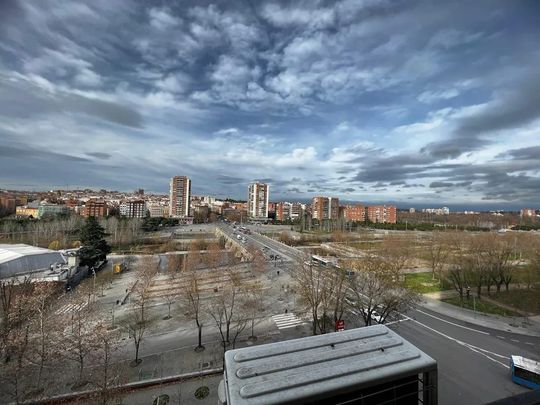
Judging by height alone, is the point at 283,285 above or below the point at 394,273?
below

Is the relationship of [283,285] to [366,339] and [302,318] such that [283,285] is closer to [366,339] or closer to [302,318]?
[302,318]

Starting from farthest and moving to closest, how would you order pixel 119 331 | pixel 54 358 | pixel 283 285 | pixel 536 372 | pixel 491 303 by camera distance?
1. pixel 283 285
2. pixel 491 303
3. pixel 119 331
4. pixel 54 358
5. pixel 536 372

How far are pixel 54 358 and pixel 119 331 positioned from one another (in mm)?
5307

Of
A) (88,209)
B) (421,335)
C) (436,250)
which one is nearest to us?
(421,335)

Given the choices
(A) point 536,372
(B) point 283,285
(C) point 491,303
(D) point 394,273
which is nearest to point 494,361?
(A) point 536,372

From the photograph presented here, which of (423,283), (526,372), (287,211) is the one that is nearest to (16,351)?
(526,372)

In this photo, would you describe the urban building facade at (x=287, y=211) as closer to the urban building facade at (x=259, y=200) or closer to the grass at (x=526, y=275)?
the urban building facade at (x=259, y=200)

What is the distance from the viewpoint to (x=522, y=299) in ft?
81.9

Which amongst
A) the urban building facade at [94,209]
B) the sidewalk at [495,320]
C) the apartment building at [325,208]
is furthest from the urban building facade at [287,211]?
the sidewalk at [495,320]

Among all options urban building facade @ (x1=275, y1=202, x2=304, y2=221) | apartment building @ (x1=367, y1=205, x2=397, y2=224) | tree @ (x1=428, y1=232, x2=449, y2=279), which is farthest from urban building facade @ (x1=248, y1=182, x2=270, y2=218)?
tree @ (x1=428, y1=232, x2=449, y2=279)

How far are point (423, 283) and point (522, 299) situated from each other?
790 cm

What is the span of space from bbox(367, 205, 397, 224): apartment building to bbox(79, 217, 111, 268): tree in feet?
324

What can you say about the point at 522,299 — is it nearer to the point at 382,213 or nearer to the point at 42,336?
the point at 42,336

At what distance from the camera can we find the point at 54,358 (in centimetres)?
1433
